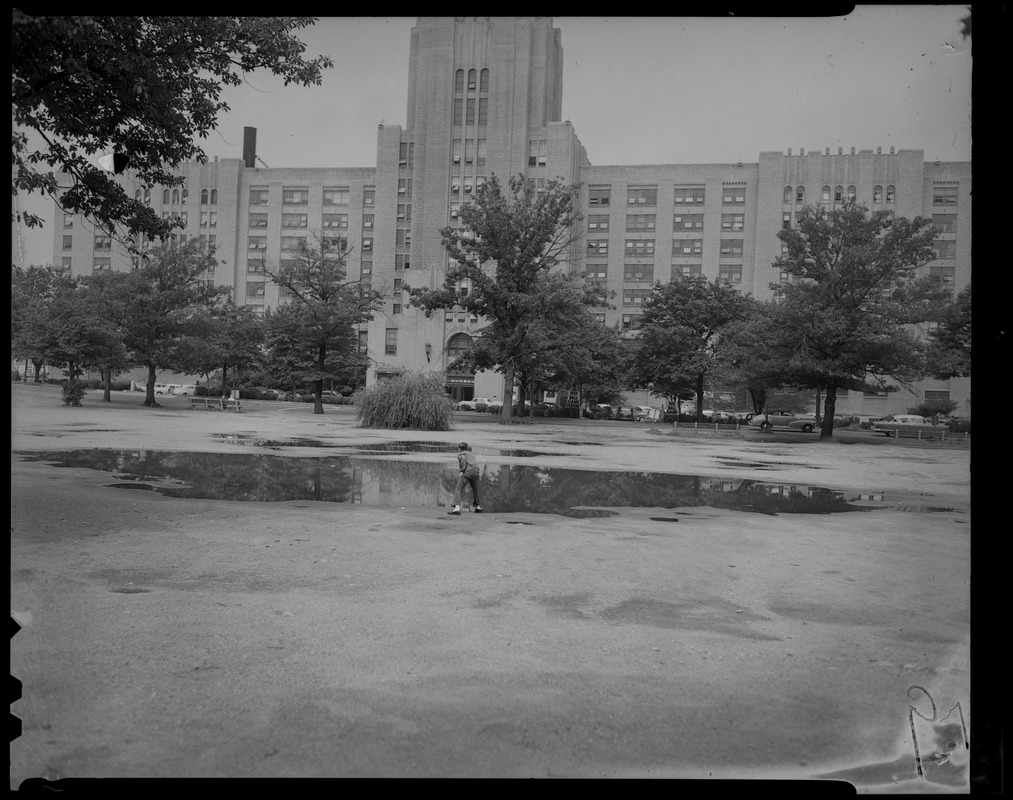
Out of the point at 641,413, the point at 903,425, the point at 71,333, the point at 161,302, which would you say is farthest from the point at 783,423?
the point at 71,333

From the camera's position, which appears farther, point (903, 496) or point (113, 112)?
point (903, 496)

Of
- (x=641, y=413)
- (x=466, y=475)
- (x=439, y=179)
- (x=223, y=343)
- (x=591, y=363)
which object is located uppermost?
(x=439, y=179)

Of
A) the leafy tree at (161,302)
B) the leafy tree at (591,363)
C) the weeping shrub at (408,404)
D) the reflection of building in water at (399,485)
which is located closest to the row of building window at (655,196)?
the leafy tree at (591,363)

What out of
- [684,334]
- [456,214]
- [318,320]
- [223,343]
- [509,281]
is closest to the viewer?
[509,281]

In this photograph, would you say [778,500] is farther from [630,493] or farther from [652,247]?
[652,247]

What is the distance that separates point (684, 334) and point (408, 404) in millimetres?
22575

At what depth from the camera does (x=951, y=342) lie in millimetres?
23750

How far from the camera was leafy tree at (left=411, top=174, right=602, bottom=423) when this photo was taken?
4231 cm

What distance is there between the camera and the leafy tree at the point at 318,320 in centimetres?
4525

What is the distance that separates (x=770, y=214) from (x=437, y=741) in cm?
5969

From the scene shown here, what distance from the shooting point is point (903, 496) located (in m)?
15.0
